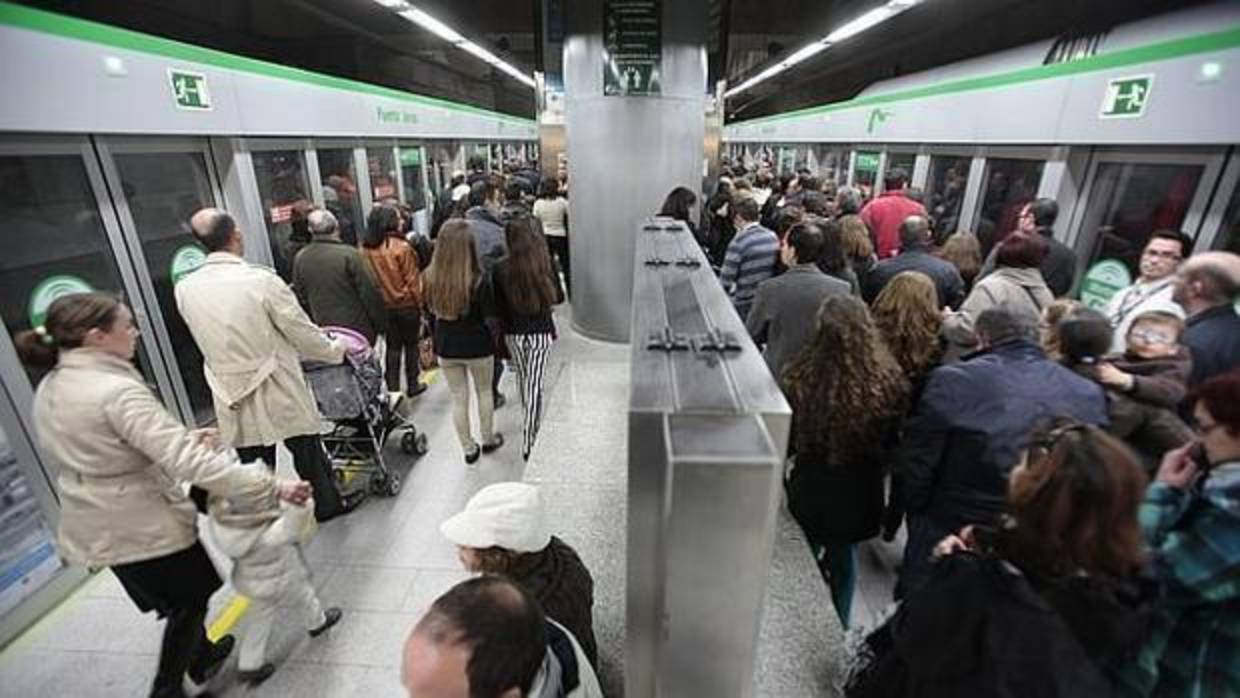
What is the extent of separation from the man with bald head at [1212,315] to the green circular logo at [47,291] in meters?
5.59

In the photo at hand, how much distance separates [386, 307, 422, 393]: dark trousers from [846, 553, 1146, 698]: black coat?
420 centimetres

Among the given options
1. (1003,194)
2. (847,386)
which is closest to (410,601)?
(847,386)

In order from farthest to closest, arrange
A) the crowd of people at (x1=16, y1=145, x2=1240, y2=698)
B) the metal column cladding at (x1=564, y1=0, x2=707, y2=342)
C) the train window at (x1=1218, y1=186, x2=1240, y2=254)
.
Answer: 1. the metal column cladding at (x1=564, y1=0, x2=707, y2=342)
2. the train window at (x1=1218, y1=186, x2=1240, y2=254)
3. the crowd of people at (x1=16, y1=145, x2=1240, y2=698)

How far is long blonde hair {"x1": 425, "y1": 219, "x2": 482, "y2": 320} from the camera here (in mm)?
3418

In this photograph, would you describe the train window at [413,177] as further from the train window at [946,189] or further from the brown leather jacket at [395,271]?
the train window at [946,189]

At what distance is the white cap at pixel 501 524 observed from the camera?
4.94ft

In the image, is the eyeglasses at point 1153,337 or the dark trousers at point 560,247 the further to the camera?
the dark trousers at point 560,247

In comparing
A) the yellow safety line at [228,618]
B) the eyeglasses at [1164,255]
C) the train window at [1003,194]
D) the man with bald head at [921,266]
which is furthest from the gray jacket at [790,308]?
the train window at [1003,194]

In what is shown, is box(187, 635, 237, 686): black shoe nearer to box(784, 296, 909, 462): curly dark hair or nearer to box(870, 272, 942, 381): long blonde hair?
box(784, 296, 909, 462): curly dark hair

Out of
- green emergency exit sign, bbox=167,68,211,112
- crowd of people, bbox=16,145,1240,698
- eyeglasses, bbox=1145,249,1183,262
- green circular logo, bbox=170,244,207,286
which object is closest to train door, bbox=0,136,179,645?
green circular logo, bbox=170,244,207,286

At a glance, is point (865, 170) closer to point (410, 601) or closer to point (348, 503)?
point (348, 503)

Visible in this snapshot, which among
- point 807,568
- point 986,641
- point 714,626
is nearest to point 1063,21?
point 807,568

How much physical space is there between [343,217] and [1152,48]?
736cm

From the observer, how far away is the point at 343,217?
6430 millimetres
